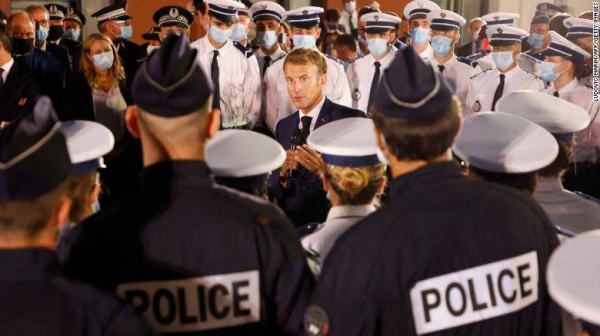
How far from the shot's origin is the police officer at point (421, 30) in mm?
7473

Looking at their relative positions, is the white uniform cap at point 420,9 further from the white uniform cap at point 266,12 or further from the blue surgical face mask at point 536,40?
the white uniform cap at point 266,12

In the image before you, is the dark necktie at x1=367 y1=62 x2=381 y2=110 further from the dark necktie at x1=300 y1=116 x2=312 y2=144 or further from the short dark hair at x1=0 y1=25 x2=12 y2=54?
the short dark hair at x1=0 y1=25 x2=12 y2=54

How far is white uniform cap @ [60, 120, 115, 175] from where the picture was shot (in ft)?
8.04

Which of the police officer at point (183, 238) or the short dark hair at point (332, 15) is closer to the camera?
the police officer at point (183, 238)

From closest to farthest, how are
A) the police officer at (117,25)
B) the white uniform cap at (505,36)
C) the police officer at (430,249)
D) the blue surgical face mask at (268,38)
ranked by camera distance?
the police officer at (430,249) → the white uniform cap at (505,36) → the blue surgical face mask at (268,38) → the police officer at (117,25)

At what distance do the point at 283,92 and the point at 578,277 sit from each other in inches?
204

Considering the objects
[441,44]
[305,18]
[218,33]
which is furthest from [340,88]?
[441,44]

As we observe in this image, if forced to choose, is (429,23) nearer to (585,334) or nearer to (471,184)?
(471,184)

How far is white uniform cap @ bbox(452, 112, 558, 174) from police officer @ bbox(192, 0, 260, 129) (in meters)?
4.01

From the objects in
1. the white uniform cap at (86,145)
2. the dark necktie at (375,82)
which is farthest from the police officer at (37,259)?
the dark necktie at (375,82)

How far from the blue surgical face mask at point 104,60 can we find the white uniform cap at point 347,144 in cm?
339

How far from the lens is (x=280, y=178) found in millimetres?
4250

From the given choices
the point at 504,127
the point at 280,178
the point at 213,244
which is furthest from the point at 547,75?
the point at 213,244

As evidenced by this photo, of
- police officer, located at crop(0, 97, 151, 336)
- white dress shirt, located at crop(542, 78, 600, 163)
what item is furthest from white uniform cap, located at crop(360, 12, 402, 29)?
police officer, located at crop(0, 97, 151, 336)
